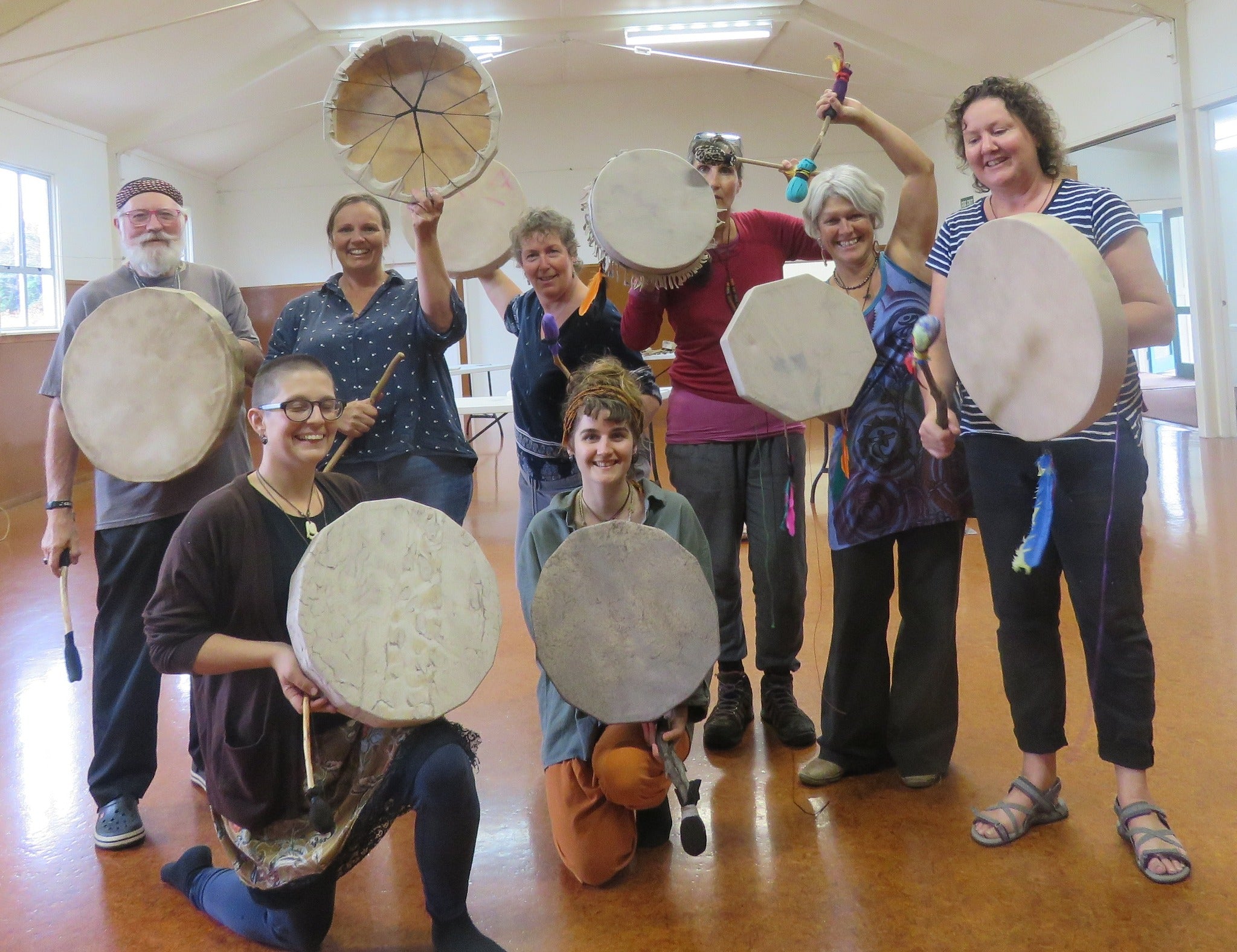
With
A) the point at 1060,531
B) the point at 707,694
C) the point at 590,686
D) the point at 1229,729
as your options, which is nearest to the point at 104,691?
the point at 590,686

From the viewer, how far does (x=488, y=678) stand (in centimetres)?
318

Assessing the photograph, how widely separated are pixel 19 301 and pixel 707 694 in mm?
7868

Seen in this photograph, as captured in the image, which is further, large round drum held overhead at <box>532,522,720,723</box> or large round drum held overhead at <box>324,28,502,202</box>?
large round drum held overhead at <box>324,28,502,202</box>

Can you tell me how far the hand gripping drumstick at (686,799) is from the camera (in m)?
1.75

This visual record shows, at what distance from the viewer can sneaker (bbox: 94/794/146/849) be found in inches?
86.0

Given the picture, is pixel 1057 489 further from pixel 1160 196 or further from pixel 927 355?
pixel 1160 196

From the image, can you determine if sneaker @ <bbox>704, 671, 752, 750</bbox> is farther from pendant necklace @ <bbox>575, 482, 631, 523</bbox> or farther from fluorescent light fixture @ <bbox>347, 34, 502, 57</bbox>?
fluorescent light fixture @ <bbox>347, 34, 502, 57</bbox>

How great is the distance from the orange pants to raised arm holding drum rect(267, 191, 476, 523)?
712 mm

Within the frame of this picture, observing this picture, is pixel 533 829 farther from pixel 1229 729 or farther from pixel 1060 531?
pixel 1229 729

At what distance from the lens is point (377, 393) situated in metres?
2.26

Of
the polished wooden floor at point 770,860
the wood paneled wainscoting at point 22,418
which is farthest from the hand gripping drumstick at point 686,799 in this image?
the wood paneled wainscoting at point 22,418

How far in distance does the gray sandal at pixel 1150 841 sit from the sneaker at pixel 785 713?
765 millimetres

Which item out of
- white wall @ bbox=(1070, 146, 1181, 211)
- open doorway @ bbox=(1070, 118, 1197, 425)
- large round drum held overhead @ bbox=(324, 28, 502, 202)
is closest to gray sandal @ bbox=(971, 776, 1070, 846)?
large round drum held overhead @ bbox=(324, 28, 502, 202)

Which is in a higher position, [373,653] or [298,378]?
[298,378]
